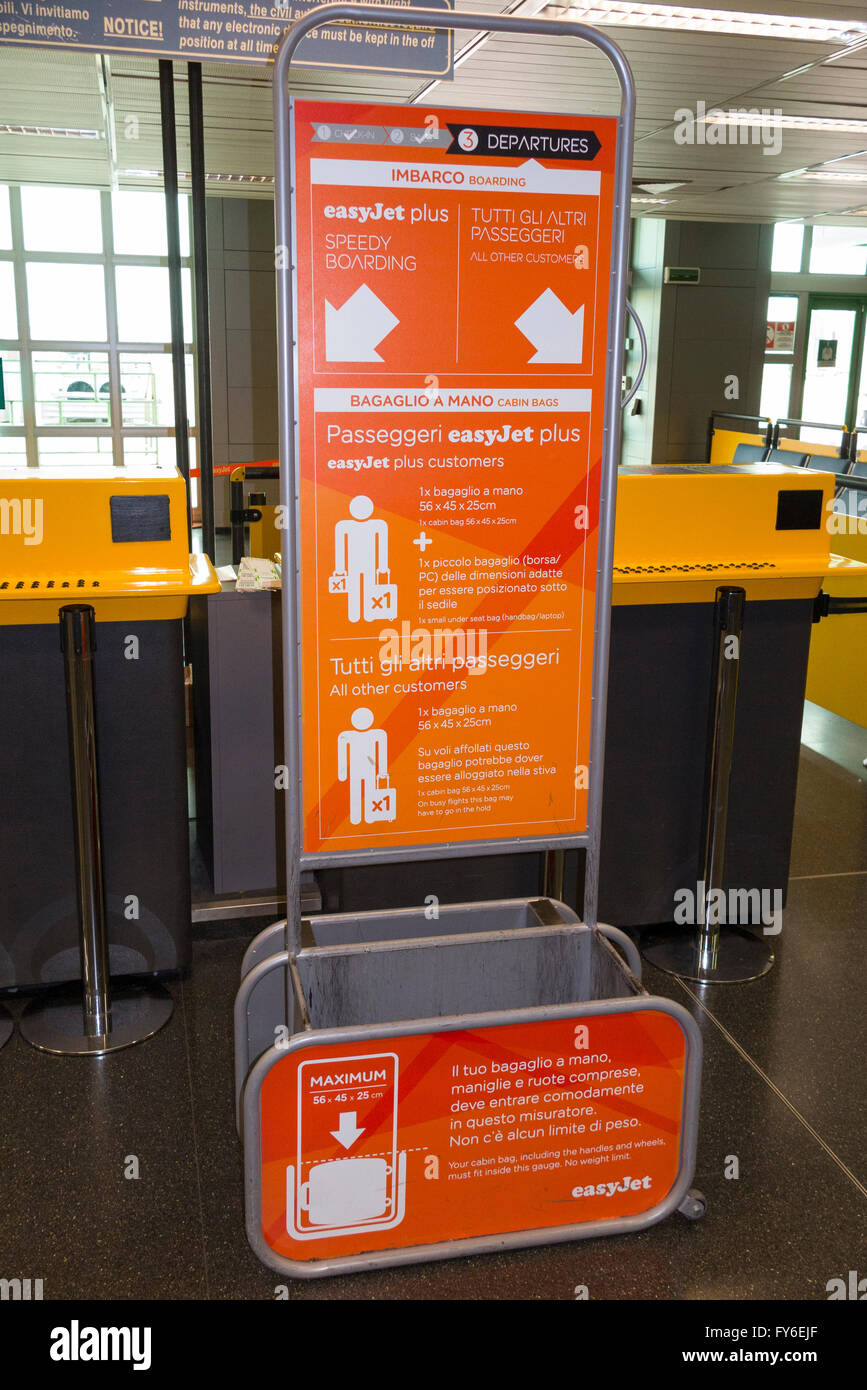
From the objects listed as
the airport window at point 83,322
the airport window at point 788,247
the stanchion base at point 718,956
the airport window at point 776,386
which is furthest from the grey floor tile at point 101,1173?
the airport window at point 788,247

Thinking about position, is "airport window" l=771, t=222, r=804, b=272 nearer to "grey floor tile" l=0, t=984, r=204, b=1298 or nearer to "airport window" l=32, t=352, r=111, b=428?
"airport window" l=32, t=352, r=111, b=428

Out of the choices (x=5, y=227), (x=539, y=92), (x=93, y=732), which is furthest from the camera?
(x=5, y=227)

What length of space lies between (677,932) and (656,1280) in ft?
4.33

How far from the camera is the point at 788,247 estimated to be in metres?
11.9

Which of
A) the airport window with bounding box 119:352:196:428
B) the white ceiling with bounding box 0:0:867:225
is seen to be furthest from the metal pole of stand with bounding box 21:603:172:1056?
the airport window with bounding box 119:352:196:428

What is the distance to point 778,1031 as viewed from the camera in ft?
8.92

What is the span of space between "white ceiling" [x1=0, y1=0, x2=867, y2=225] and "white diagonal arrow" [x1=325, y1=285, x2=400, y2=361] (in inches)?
127

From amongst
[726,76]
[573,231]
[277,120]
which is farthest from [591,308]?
[726,76]

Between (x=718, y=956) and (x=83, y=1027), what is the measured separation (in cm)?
169

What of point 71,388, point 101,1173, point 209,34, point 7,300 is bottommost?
point 101,1173

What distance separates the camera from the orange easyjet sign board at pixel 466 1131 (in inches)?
72.9

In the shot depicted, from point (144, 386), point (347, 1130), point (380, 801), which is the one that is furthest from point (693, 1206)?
point (144, 386)

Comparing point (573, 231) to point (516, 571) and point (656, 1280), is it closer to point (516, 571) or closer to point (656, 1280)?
point (516, 571)

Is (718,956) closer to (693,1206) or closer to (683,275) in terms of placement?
(693,1206)
